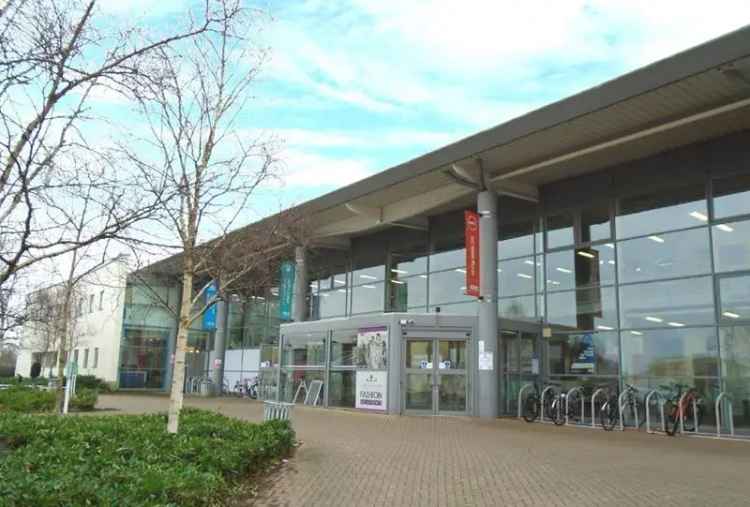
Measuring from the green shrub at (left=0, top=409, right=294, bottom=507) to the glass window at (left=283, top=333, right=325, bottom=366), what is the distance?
10.5 m

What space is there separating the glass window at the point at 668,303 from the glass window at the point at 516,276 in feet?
9.80

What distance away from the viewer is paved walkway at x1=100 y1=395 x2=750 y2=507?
7.44 m

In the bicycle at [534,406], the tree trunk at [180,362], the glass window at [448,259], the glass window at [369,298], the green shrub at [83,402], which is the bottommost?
the green shrub at [83,402]

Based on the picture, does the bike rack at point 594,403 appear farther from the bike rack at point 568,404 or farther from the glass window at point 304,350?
A: the glass window at point 304,350

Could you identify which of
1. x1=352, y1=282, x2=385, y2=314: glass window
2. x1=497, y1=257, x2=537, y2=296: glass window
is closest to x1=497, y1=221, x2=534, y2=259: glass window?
x1=497, y1=257, x2=537, y2=296: glass window

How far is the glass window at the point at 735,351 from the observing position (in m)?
15.4

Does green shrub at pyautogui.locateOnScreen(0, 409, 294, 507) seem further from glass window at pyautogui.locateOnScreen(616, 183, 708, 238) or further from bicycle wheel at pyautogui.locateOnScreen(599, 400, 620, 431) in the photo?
glass window at pyautogui.locateOnScreen(616, 183, 708, 238)

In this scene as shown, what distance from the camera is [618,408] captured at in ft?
54.9

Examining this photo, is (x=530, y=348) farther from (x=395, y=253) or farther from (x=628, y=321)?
(x=395, y=253)

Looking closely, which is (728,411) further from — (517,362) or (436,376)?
(436,376)

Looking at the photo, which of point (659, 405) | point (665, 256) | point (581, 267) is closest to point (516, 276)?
point (581, 267)

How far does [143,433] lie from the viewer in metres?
9.66

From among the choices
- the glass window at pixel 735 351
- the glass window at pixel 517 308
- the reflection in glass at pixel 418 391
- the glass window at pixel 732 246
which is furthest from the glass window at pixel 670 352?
the reflection in glass at pixel 418 391

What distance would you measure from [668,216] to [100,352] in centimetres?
3373
